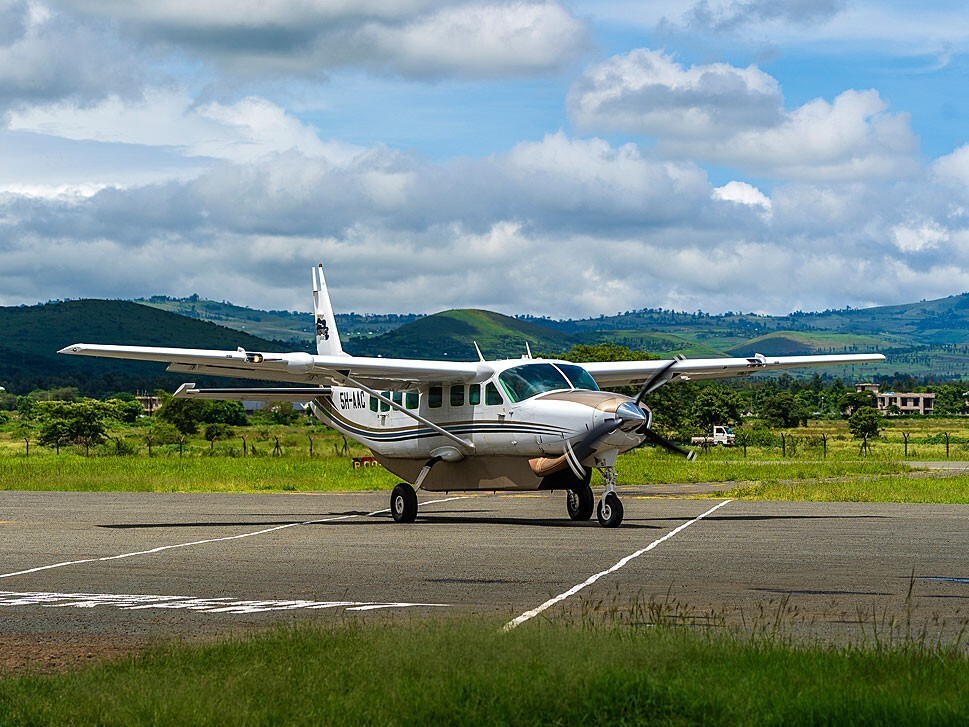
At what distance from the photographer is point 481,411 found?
85.1 feet

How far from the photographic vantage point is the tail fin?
34.7 metres

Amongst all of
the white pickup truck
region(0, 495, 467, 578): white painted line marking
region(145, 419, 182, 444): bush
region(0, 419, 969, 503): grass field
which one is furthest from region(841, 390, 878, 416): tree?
region(0, 495, 467, 578): white painted line marking

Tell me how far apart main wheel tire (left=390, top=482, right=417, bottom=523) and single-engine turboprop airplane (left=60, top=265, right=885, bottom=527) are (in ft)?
0.07

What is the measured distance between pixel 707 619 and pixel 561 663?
389 centimetres

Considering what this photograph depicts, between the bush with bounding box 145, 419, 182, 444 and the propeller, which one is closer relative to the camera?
the propeller

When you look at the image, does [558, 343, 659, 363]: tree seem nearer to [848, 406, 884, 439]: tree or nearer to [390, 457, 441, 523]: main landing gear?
[848, 406, 884, 439]: tree

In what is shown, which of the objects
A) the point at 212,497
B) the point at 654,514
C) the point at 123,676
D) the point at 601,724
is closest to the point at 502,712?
the point at 601,724

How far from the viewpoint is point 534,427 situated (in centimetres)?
2452

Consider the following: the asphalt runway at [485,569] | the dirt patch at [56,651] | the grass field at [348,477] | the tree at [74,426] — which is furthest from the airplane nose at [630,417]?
the tree at [74,426]

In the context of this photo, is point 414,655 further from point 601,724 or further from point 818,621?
point 818,621

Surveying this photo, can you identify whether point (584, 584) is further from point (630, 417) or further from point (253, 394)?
point (253, 394)

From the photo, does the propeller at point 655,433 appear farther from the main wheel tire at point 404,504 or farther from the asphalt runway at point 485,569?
the main wheel tire at point 404,504

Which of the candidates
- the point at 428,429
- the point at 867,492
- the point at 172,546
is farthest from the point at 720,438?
the point at 172,546

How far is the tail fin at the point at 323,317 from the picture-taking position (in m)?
34.7
